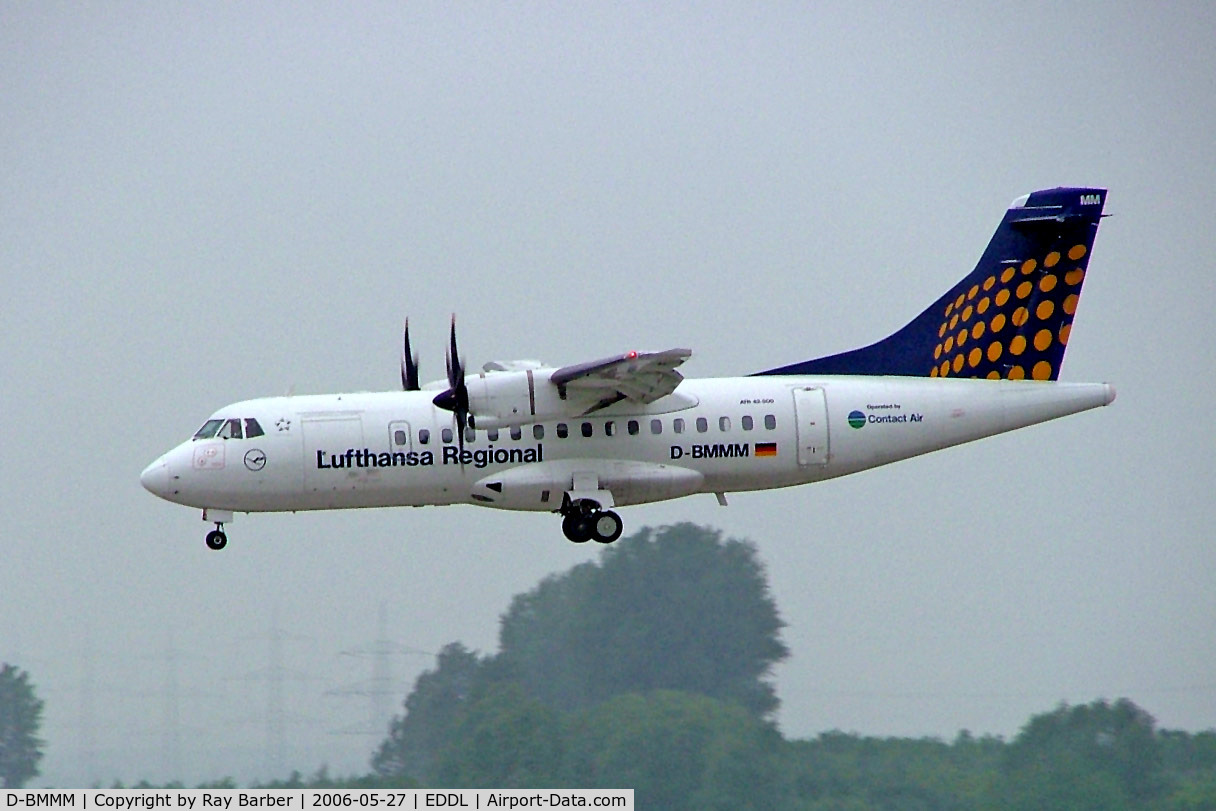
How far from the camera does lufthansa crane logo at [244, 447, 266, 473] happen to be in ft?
90.5

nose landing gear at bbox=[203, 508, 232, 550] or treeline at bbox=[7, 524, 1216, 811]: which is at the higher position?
nose landing gear at bbox=[203, 508, 232, 550]

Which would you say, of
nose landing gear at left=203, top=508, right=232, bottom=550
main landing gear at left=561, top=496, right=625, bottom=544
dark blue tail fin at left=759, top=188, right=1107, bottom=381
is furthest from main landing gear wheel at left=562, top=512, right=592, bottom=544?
nose landing gear at left=203, top=508, right=232, bottom=550

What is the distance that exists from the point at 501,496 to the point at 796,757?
594 inches

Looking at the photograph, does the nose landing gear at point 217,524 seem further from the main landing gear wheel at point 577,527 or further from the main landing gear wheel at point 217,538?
the main landing gear wheel at point 577,527

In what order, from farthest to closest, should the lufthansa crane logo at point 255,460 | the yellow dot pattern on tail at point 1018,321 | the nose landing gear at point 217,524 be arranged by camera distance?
the yellow dot pattern on tail at point 1018,321
the nose landing gear at point 217,524
the lufthansa crane logo at point 255,460

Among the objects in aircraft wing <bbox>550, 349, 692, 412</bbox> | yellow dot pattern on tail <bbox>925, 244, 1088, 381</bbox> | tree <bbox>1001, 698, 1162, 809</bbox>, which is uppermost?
yellow dot pattern on tail <bbox>925, 244, 1088, 381</bbox>

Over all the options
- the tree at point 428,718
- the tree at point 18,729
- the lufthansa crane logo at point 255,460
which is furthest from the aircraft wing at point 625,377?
the tree at point 18,729

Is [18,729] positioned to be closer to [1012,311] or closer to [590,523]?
[590,523]

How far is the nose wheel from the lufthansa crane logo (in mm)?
5211

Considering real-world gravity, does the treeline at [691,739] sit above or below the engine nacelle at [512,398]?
below

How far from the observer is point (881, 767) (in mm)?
39219

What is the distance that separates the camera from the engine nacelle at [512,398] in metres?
25.9

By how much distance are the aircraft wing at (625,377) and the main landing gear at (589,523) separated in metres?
1.67

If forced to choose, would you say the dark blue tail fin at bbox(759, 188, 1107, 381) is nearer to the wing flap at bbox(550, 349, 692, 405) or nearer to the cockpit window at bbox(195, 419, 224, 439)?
the wing flap at bbox(550, 349, 692, 405)
